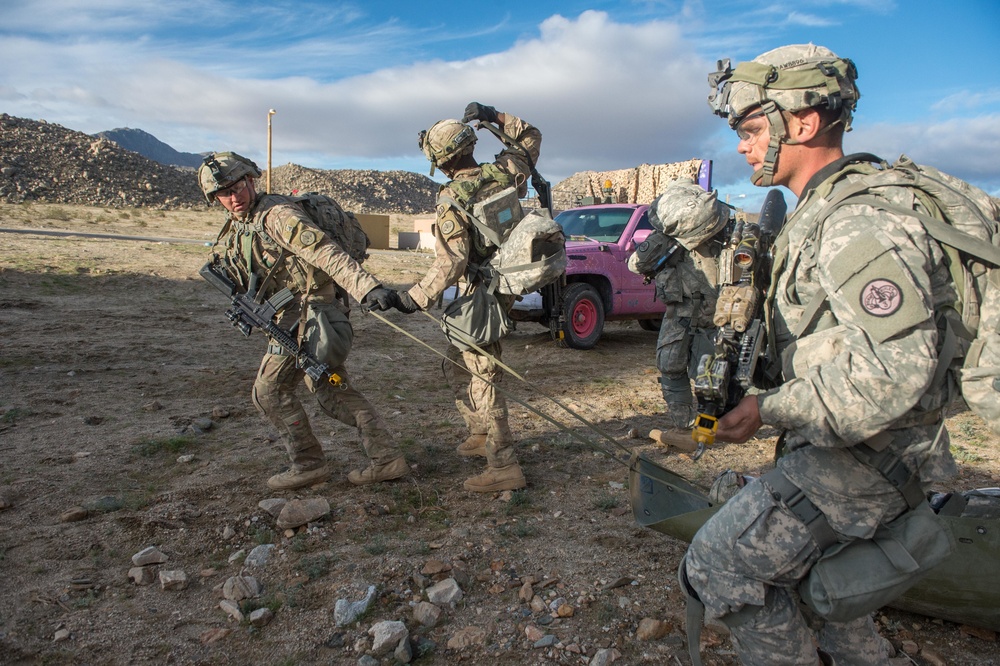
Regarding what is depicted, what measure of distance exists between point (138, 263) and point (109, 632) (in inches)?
452

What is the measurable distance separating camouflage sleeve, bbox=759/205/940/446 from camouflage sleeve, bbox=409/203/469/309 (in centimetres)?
256

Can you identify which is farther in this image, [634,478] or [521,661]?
[634,478]

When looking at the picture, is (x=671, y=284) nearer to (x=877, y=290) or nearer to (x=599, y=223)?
(x=877, y=290)

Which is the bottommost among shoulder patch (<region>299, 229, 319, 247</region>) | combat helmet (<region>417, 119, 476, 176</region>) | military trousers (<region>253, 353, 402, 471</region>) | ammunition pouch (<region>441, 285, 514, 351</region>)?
military trousers (<region>253, 353, 402, 471</region>)

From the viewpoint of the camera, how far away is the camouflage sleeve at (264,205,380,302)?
3639 mm

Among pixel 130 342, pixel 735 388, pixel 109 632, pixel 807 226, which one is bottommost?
pixel 109 632

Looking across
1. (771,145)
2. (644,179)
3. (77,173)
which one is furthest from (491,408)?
(77,173)

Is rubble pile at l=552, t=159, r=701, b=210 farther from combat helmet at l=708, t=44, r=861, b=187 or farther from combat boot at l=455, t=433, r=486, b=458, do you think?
combat helmet at l=708, t=44, r=861, b=187

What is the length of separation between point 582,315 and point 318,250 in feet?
16.8

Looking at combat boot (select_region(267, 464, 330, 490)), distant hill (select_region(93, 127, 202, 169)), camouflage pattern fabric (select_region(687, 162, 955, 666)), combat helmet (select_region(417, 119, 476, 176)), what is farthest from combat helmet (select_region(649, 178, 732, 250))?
distant hill (select_region(93, 127, 202, 169))

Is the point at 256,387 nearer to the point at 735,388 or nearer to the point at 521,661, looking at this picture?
the point at 521,661

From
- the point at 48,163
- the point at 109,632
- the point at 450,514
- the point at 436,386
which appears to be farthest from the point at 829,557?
the point at 48,163

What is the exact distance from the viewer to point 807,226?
1.79 meters

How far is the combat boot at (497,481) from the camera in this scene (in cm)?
410
